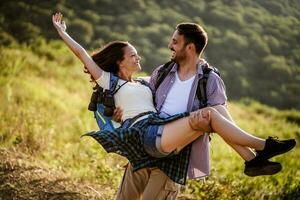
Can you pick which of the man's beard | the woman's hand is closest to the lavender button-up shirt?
the man's beard

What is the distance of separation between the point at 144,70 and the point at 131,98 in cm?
1766

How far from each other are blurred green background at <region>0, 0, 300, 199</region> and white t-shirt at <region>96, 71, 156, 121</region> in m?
1.74

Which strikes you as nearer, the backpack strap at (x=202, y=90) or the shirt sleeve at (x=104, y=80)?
the backpack strap at (x=202, y=90)

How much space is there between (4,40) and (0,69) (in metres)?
8.53

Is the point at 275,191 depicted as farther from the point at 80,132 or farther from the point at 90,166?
the point at 80,132

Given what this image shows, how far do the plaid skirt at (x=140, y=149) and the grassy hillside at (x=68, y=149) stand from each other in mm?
508

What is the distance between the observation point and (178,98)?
12.3ft

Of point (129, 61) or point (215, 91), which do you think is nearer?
point (215, 91)

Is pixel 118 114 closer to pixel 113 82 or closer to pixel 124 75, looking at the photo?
pixel 113 82

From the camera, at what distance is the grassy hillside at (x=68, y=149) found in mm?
5430

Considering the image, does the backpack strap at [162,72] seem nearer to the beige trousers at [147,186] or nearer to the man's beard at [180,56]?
the man's beard at [180,56]

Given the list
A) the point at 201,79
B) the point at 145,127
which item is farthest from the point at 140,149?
the point at 201,79

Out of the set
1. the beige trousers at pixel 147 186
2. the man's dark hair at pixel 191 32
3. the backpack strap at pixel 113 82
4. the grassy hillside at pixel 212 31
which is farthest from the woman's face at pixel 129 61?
the grassy hillside at pixel 212 31

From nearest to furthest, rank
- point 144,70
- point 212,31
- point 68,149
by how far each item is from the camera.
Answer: point 68,149
point 144,70
point 212,31
